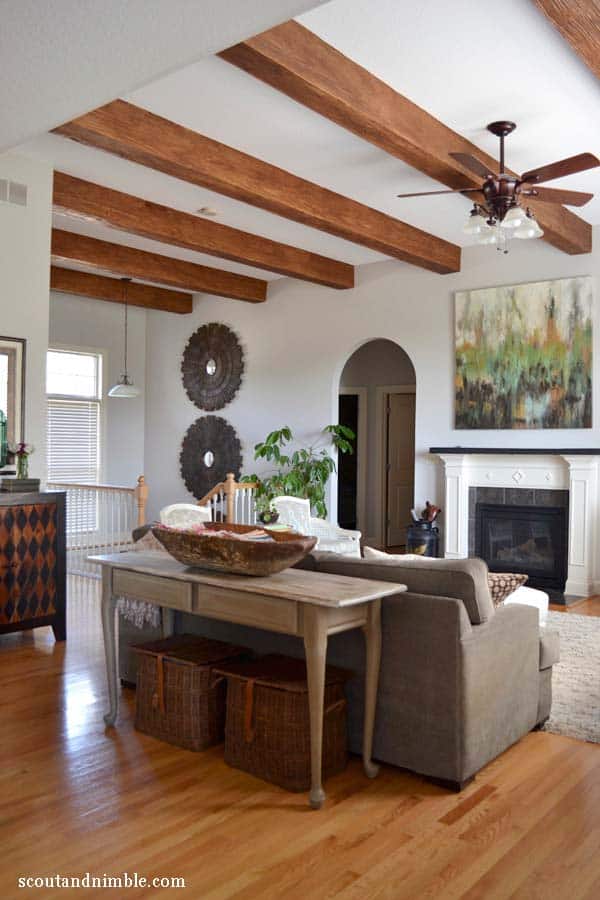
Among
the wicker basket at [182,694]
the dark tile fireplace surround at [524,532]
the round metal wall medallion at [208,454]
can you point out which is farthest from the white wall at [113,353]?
the wicker basket at [182,694]

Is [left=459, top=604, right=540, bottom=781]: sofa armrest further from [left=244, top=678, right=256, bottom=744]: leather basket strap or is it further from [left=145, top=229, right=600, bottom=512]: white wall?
[left=145, top=229, right=600, bottom=512]: white wall

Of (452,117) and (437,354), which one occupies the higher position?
(452,117)

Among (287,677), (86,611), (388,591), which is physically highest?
(388,591)

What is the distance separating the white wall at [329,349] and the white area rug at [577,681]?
6.88 feet

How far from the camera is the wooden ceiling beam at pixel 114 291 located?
8.90 meters

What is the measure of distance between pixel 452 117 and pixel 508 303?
3089 millimetres

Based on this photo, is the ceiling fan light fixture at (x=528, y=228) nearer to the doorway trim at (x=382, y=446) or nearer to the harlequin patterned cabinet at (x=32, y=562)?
the harlequin patterned cabinet at (x=32, y=562)

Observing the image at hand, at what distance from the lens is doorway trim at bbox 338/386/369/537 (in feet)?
34.7

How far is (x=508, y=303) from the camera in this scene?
299 inches

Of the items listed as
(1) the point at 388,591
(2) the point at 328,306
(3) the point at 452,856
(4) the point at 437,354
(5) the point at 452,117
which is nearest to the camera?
(3) the point at 452,856

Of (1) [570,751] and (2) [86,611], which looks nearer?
(1) [570,751]

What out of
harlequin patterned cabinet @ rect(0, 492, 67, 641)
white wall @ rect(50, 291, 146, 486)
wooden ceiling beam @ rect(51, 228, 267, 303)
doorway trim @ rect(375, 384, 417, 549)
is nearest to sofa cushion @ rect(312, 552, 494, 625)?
harlequin patterned cabinet @ rect(0, 492, 67, 641)

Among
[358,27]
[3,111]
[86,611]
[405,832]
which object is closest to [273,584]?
[405,832]

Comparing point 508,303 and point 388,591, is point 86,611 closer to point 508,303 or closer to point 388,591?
point 388,591
